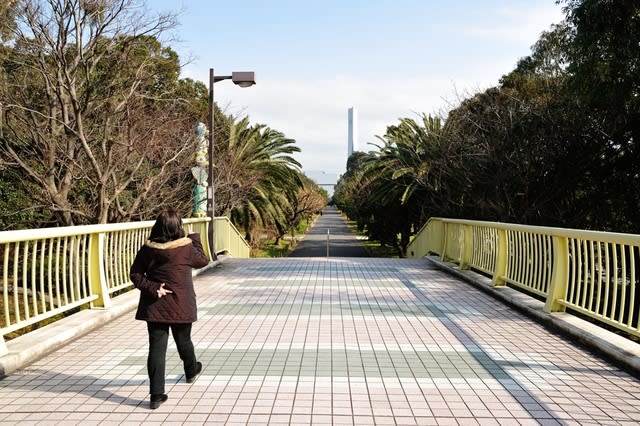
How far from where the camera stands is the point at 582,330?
533cm

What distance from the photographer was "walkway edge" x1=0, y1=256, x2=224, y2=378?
435 cm

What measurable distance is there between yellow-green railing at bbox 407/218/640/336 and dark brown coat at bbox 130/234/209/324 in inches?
140

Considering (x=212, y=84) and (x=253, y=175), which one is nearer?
(x=212, y=84)

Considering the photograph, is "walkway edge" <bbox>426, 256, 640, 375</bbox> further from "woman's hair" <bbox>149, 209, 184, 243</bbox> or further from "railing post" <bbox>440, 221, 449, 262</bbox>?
"woman's hair" <bbox>149, 209, 184, 243</bbox>

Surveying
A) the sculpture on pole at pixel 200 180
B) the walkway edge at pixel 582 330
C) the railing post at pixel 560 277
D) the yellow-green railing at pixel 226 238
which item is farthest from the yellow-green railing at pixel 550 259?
the sculpture on pole at pixel 200 180

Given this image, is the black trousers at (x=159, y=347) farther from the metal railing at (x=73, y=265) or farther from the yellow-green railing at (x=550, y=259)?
the yellow-green railing at (x=550, y=259)

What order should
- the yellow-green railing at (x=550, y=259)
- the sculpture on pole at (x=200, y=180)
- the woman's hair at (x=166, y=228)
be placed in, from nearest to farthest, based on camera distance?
the woman's hair at (x=166, y=228) → the yellow-green railing at (x=550, y=259) → the sculpture on pole at (x=200, y=180)

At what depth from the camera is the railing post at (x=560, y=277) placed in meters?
6.13

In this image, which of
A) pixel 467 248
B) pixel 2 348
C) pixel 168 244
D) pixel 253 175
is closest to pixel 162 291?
pixel 168 244

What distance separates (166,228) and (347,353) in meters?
2.08

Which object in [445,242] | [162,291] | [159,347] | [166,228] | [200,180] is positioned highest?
[200,180]

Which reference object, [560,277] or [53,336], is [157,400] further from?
[560,277]

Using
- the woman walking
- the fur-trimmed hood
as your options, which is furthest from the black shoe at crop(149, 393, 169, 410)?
the fur-trimmed hood

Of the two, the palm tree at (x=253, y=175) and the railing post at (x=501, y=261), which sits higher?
the palm tree at (x=253, y=175)
